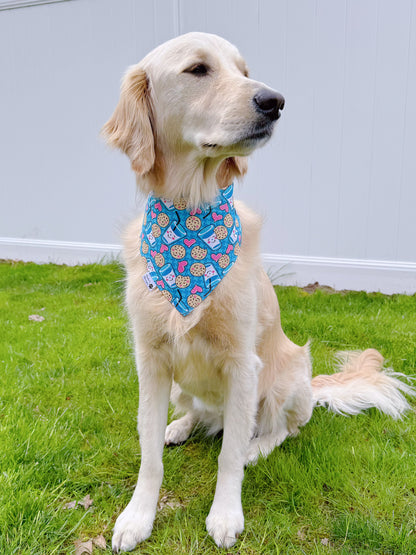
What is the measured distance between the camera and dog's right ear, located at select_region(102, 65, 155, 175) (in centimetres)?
161

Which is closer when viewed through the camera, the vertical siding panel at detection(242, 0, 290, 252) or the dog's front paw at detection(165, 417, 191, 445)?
the dog's front paw at detection(165, 417, 191, 445)

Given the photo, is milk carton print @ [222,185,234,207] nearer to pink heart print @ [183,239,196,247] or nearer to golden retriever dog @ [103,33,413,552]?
golden retriever dog @ [103,33,413,552]

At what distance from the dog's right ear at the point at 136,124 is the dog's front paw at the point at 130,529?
121cm

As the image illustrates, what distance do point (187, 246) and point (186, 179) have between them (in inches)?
9.5

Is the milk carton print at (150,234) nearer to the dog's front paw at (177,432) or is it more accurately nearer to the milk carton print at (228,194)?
the milk carton print at (228,194)

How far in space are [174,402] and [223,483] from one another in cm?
61

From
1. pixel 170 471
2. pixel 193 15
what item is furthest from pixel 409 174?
pixel 170 471

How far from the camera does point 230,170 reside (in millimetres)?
1809

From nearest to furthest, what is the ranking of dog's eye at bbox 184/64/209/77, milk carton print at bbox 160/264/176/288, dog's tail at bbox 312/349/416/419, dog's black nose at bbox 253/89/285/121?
dog's black nose at bbox 253/89/285/121 → dog's eye at bbox 184/64/209/77 → milk carton print at bbox 160/264/176/288 → dog's tail at bbox 312/349/416/419

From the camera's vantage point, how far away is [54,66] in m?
5.54

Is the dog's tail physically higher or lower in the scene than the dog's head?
lower

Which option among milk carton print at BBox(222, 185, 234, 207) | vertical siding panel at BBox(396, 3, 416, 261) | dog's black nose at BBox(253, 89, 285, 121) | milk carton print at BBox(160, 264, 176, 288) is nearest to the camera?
dog's black nose at BBox(253, 89, 285, 121)

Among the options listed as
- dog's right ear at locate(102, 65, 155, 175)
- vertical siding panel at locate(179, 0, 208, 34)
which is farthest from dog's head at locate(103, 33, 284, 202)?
vertical siding panel at locate(179, 0, 208, 34)

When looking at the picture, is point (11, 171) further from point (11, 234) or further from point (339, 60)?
point (339, 60)
